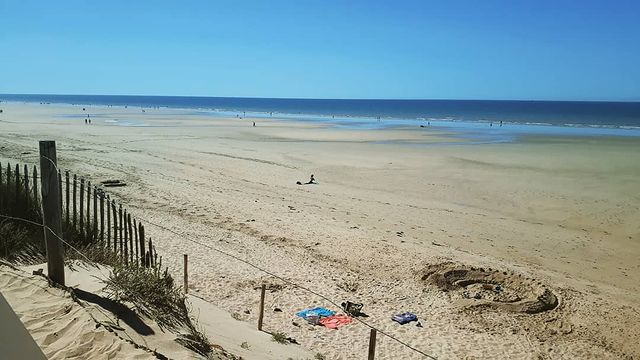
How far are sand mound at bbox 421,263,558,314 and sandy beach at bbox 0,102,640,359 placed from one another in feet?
0.16

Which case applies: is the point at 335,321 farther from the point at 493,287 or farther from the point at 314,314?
the point at 493,287

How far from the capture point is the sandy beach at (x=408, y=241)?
7.88m

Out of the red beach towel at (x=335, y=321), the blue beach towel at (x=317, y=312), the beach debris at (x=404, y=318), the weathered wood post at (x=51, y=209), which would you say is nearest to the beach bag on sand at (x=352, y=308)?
the red beach towel at (x=335, y=321)

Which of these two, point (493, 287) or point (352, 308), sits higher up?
point (352, 308)

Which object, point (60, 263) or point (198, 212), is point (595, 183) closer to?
point (198, 212)

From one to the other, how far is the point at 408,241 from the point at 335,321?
5.37 metres

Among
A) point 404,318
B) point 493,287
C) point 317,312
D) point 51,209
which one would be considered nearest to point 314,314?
point 317,312

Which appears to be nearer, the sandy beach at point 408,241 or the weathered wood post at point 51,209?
the weathered wood post at point 51,209

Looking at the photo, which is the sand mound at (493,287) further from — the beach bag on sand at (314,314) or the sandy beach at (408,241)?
the beach bag on sand at (314,314)

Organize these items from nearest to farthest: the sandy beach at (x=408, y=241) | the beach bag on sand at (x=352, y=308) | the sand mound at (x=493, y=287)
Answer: the sandy beach at (x=408, y=241) → the beach bag on sand at (x=352, y=308) → the sand mound at (x=493, y=287)

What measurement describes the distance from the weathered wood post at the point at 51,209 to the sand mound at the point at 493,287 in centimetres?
681

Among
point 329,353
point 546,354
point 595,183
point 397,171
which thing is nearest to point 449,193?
point 397,171

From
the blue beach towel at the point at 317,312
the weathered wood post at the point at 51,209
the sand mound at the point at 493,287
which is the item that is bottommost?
the sand mound at the point at 493,287

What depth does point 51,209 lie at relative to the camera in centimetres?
521
